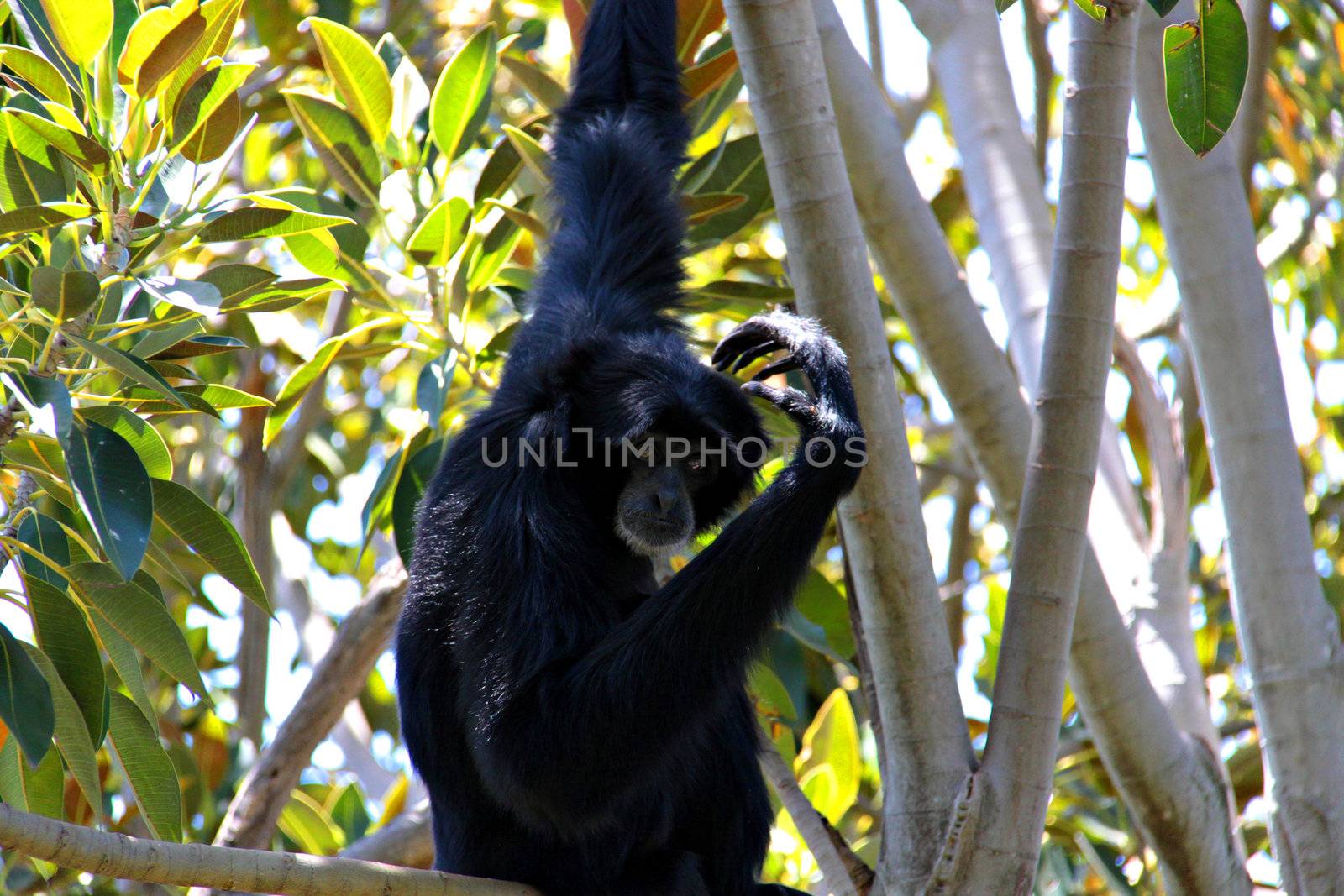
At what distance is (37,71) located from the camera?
11.4ft

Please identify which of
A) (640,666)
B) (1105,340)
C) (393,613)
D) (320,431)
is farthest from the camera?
(320,431)

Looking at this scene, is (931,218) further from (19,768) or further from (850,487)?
(19,768)

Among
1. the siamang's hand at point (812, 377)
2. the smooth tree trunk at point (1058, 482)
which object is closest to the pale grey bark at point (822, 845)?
the smooth tree trunk at point (1058, 482)

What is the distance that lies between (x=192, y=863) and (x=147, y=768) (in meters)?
1.13

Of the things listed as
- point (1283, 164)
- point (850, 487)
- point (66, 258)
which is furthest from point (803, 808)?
point (1283, 164)

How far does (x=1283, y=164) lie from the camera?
8859 mm

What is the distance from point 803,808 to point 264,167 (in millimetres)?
6491

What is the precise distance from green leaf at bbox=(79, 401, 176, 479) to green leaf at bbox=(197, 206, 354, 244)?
56cm

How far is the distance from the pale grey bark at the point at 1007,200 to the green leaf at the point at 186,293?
8.89 feet

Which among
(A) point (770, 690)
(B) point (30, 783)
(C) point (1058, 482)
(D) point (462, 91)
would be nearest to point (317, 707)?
(B) point (30, 783)

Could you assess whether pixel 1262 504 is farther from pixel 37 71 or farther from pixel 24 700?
pixel 37 71

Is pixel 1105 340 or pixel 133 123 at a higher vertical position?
pixel 133 123

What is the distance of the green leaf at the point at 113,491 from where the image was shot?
2.91 m

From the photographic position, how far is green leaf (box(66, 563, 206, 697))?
3.47 metres
